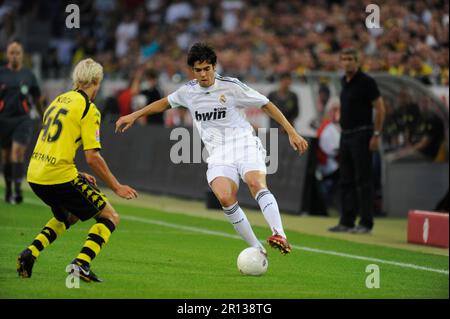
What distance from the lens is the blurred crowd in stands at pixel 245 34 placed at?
20.6m

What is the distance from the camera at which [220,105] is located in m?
11.2

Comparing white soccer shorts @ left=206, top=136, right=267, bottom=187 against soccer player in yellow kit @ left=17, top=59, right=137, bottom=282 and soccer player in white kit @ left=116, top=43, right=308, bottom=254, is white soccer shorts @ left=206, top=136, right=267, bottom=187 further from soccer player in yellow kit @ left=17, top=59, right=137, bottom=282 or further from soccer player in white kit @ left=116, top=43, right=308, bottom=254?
soccer player in yellow kit @ left=17, top=59, right=137, bottom=282

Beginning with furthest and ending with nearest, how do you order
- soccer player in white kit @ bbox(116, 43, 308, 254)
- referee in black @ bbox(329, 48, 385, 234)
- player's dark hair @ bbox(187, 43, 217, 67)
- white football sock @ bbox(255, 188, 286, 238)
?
referee in black @ bbox(329, 48, 385, 234), soccer player in white kit @ bbox(116, 43, 308, 254), player's dark hair @ bbox(187, 43, 217, 67), white football sock @ bbox(255, 188, 286, 238)

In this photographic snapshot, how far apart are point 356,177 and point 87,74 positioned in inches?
267

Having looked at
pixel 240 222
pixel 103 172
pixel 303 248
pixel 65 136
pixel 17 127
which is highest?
pixel 17 127

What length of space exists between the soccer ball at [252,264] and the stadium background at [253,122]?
0.14 m

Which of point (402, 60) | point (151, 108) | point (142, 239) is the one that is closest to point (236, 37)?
point (402, 60)

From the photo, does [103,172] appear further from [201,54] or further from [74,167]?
[201,54]

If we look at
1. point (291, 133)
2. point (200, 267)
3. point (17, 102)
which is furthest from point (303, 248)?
point (17, 102)

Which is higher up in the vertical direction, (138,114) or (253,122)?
(253,122)

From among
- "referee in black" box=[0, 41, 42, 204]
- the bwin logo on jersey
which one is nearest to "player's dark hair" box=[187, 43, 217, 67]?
the bwin logo on jersey

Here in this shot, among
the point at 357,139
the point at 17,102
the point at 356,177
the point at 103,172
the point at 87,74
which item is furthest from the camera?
the point at 17,102

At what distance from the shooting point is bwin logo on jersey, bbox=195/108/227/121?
37.0ft
